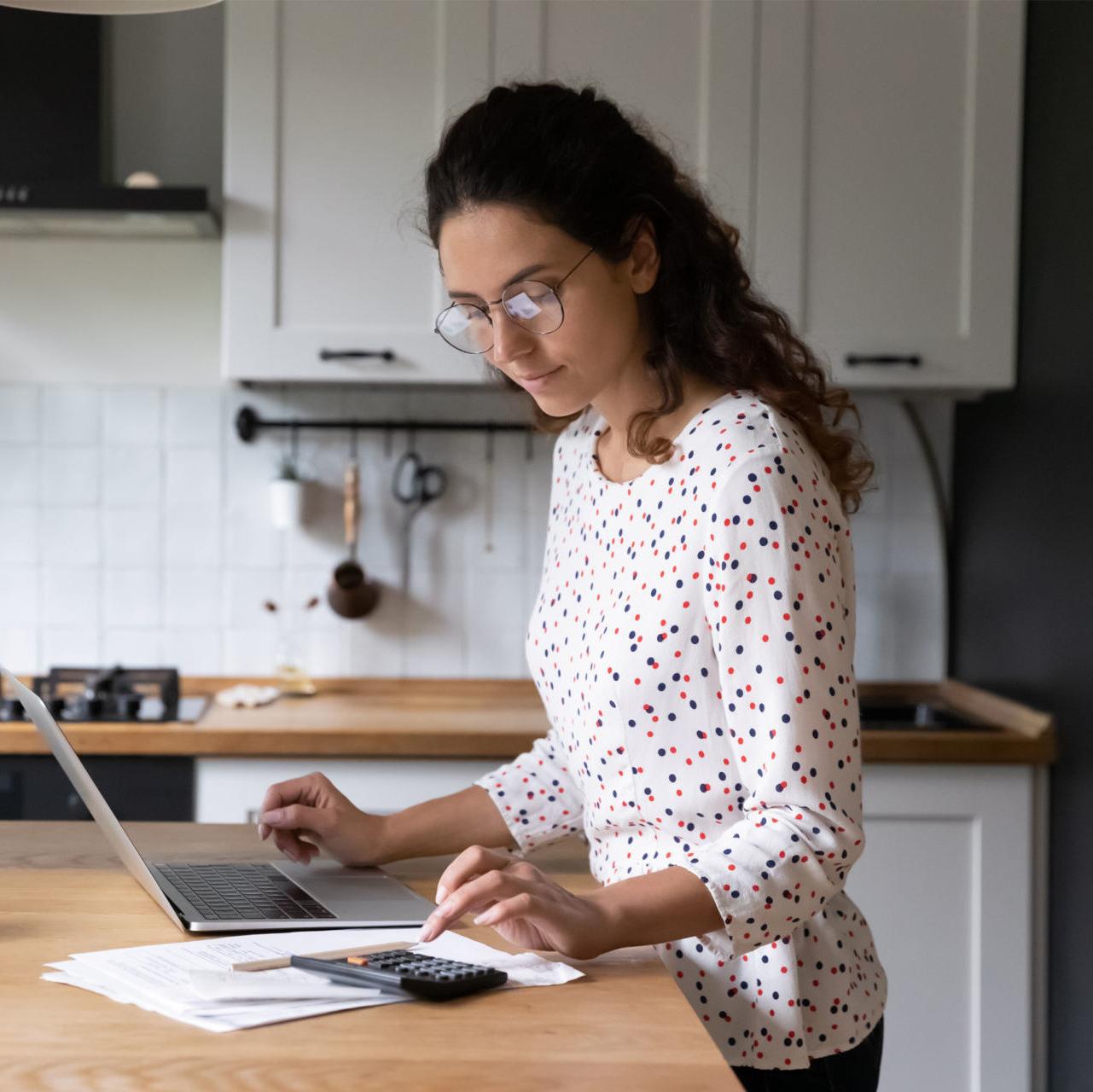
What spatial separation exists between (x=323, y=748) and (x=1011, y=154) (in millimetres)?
1599

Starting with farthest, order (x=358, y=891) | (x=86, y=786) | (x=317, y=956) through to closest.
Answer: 1. (x=358, y=891)
2. (x=86, y=786)
3. (x=317, y=956)

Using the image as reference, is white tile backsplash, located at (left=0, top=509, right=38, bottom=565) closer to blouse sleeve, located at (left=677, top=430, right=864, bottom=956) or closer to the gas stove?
the gas stove

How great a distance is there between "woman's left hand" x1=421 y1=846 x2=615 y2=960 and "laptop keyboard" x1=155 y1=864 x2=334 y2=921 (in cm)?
18

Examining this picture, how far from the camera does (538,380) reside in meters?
1.23

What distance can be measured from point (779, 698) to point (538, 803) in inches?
17.5

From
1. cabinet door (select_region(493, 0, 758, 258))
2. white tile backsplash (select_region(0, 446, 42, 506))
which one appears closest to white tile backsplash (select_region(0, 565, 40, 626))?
white tile backsplash (select_region(0, 446, 42, 506))

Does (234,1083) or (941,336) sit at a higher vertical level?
(941,336)

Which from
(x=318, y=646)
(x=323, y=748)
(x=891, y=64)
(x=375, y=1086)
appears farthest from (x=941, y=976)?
(x=375, y=1086)

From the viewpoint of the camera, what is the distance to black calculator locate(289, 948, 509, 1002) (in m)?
0.92

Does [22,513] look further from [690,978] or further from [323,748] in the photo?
[690,978]

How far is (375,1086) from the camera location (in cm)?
77

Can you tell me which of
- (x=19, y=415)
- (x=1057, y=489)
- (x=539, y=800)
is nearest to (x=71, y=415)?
(x=19, y=415)

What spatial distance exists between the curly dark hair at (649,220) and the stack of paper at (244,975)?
46 cm

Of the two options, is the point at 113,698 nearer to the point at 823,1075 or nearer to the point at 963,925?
the point at 963,925
